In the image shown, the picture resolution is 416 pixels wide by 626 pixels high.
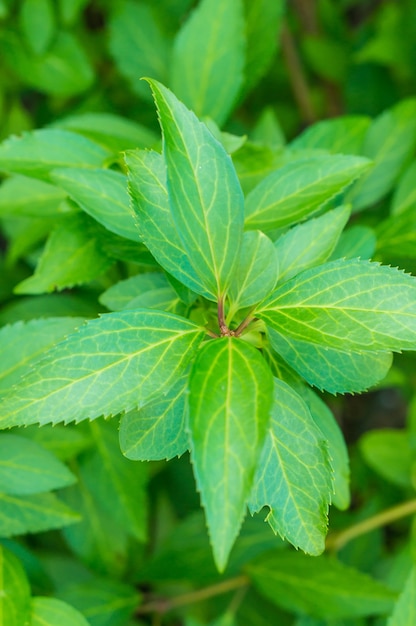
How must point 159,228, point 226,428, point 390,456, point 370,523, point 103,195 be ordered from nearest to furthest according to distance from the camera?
1. point 226,428
2. point 159,228
3. point 103,195
4. point 370,523
5. point 390,456

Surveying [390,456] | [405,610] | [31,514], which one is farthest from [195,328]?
[390,456]

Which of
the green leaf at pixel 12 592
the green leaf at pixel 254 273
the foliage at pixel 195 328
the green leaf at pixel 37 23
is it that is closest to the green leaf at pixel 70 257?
the foliage at pixel 195 328

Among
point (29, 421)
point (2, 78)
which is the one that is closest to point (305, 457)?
point (29, 421)

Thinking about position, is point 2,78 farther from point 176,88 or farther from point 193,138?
→ point 193,138

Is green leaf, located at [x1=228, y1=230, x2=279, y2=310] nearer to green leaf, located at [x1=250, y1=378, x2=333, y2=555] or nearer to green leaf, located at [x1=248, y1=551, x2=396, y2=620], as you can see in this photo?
green leaf, located at [x1=250, y1=378, x2=333, y2=555]

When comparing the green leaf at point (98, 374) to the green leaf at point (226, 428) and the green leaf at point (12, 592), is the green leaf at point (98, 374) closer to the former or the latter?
the green leaf at point (226, 428)

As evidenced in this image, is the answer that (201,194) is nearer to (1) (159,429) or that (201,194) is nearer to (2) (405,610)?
(1) (159,429)
